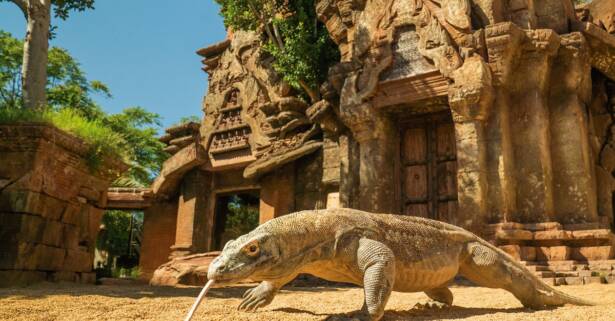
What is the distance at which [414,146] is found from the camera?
11.0 m

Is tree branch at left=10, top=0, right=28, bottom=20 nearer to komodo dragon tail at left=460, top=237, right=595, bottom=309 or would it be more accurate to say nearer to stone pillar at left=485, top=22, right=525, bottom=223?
stone pillar at left=485, top=22, right=525, bottom=223

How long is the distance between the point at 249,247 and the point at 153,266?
14.4 m

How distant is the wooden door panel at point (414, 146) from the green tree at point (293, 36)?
10.8 ft

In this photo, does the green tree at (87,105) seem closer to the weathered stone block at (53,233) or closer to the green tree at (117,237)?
the green tree at (117,237)

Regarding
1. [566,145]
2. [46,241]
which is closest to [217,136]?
[46,241]

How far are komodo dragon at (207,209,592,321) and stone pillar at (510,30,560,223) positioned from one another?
4337mm

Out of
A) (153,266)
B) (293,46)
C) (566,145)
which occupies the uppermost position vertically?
(293,46)

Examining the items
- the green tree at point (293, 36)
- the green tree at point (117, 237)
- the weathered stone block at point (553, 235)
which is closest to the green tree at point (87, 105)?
the green tree at point (117, 237)

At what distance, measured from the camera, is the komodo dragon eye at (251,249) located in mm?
3326

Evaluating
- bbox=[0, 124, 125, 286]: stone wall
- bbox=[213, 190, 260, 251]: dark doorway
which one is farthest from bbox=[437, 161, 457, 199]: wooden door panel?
bbox=[213, 190, 260, 251]: dark doorway

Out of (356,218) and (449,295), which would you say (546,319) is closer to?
(449,295)

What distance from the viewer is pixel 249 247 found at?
333 cm

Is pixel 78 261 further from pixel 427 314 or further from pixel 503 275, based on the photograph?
pixel 503 275

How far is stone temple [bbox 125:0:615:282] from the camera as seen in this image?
8.56 m
